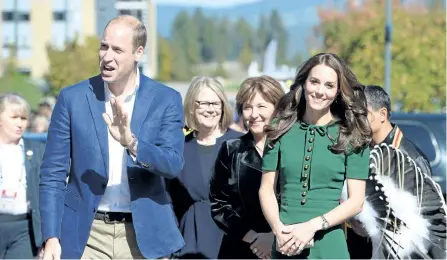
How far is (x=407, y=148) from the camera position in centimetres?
637

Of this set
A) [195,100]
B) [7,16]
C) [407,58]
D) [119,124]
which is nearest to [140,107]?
[119,124]

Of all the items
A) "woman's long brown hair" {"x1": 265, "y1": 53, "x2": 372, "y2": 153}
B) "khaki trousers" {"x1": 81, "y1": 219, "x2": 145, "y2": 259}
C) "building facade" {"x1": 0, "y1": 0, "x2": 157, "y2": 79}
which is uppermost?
"building facade" {"x1": 0, "y1": 0, "x2": 157, "y2": 79}

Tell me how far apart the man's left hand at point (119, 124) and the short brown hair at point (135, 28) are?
0.46 metres

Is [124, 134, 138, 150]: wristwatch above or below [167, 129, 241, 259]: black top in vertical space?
above

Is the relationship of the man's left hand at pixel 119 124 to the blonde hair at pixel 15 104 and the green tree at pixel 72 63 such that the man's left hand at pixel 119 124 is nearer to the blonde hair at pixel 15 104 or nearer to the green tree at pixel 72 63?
the blonde hair at pixel 15 104

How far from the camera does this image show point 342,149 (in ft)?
15.9

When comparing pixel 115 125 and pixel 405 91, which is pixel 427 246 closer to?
pixel 115 125

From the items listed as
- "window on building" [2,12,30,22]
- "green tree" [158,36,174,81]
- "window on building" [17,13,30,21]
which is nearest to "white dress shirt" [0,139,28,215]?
"window on building" [2,12,30,22]

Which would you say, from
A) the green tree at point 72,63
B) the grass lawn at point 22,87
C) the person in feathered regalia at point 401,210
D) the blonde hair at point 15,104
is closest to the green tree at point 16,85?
the grass lawn at point 22,87

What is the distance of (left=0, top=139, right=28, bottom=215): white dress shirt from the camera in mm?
7598

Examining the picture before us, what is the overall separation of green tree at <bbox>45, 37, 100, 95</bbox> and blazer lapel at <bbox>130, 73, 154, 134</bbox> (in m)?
45.8

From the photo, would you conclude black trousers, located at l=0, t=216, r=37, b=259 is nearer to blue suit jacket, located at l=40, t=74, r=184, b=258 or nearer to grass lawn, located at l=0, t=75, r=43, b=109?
blue suit jacket, located at l=40, t=74, r=184, b=258

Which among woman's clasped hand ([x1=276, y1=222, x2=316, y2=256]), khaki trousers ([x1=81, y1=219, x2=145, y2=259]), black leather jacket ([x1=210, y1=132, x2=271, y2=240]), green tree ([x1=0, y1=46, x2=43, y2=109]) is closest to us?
woman's clasped hand ([x1=276, y1=222, x2=316, y2=256])

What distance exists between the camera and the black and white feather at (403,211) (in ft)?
20.4
